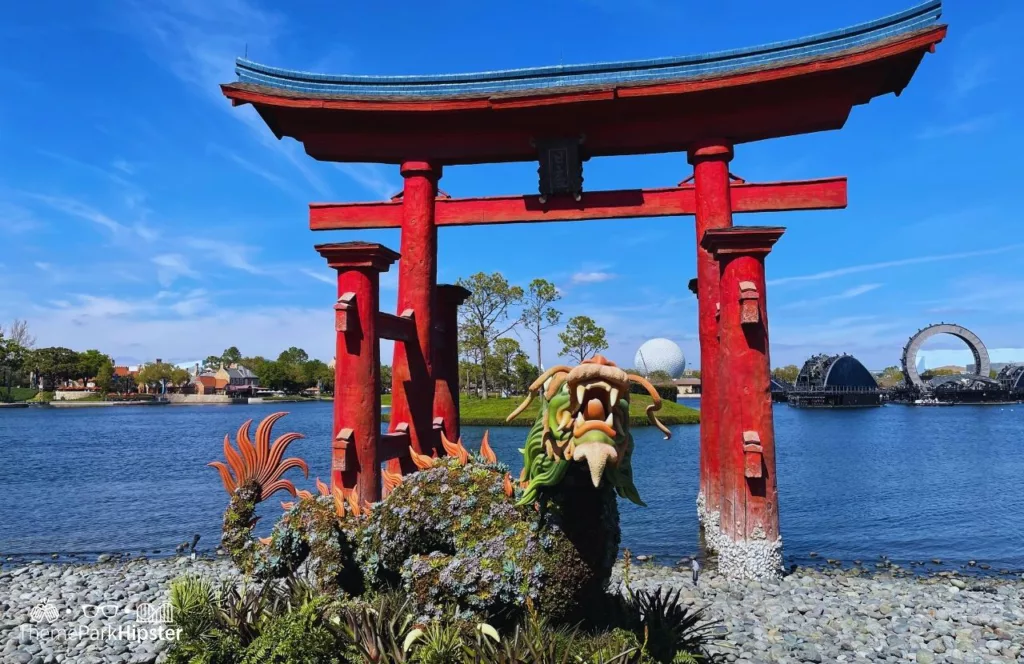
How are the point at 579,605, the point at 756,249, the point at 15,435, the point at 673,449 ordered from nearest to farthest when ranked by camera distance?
1. the point at 579,605
2. the point at 756,249
3. the point at 673,449
4. the point at 15,435

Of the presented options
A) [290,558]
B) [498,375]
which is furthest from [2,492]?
[498,375]

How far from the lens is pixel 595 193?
A: 26.5 ft

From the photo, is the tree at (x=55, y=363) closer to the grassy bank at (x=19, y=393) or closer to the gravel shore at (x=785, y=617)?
the grassy bank at (x=19, y=393)

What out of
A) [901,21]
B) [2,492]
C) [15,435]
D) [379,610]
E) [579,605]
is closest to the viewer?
[579,605]

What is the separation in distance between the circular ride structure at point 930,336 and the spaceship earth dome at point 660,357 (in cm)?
1912

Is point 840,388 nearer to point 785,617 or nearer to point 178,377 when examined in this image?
point 785,617

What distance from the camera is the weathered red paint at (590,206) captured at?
25.1ft

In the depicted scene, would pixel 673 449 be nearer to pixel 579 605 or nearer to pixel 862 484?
pixel 862 484

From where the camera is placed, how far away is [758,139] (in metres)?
7.91

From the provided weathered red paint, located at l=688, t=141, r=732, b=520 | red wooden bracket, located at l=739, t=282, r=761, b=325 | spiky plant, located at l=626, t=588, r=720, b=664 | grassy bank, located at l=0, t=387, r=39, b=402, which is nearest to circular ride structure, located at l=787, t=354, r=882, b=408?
weathered red paint, located at l=688, t=141, r=732, b=520

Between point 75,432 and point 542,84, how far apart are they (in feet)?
117

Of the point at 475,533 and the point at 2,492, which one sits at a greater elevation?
the point at 475,533

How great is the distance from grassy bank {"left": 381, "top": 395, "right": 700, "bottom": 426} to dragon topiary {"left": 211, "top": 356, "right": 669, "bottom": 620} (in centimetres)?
2445

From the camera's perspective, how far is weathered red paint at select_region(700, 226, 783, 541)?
6.66 meters
